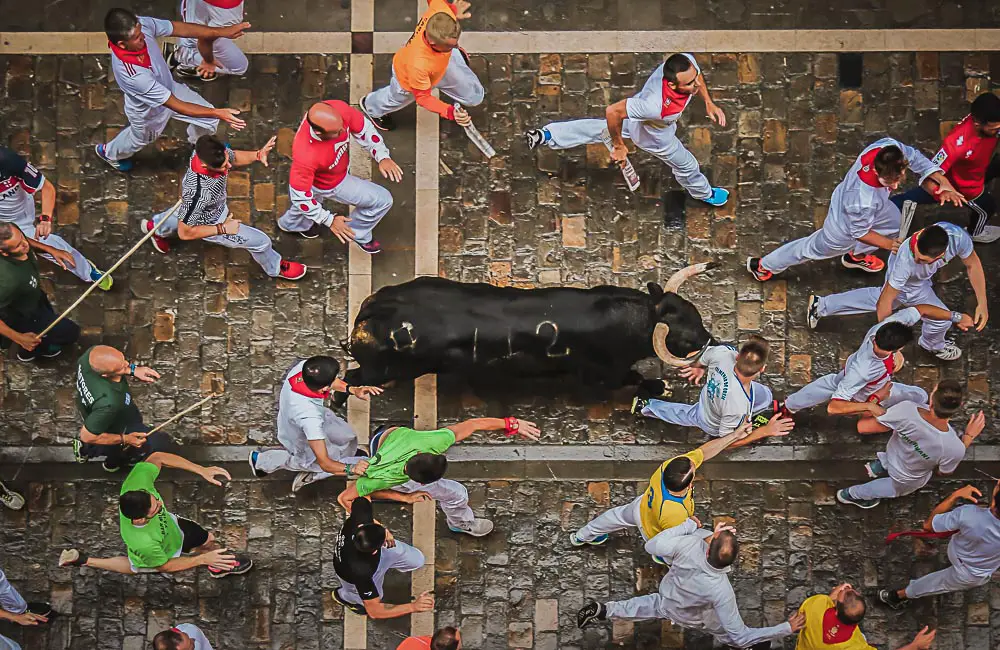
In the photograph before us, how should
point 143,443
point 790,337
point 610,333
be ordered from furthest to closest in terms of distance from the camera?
1. point 790,337
2. point 143,443
3. point 610,333

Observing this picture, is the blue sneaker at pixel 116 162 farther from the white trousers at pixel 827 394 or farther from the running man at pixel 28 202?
the white trousers at pixel 827 394

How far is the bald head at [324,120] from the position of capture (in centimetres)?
889

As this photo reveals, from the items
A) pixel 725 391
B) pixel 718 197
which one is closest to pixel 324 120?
pixel 725 391

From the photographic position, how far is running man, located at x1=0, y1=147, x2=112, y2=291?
9.45 metres

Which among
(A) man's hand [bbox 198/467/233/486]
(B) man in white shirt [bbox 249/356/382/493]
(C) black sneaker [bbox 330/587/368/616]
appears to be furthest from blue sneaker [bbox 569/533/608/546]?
(A) man's hand [bbox 198/467/233/486]

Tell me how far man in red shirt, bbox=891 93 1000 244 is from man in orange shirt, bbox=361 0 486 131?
4.60 metres

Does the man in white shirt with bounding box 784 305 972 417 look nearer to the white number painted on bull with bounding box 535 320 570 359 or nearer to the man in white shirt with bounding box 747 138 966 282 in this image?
the man in white shirt with bounding box 747 138 966 282

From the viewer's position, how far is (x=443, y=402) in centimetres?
1067

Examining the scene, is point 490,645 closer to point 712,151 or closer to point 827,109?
point 712,151

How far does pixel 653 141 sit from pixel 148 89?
16.1ft

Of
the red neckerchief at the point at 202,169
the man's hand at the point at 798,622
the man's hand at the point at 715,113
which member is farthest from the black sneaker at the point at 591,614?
the red neckerchief at the point at 202,169

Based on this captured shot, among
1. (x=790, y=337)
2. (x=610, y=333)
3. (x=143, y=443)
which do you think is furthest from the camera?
(x=790, y=337)

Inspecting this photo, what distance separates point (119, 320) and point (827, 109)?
26.3 feet

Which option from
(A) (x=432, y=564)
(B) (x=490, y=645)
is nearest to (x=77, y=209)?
(A) (x=432, y=564)
